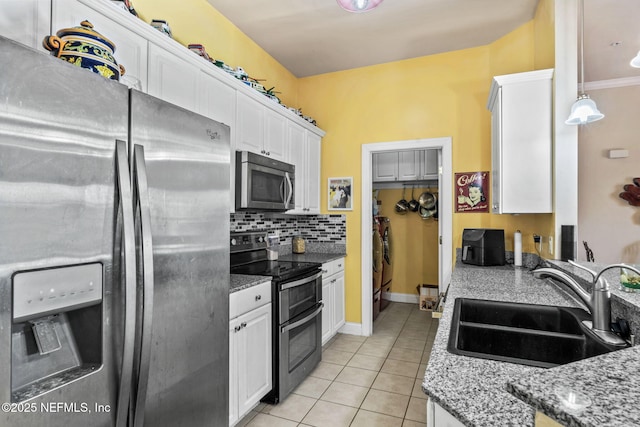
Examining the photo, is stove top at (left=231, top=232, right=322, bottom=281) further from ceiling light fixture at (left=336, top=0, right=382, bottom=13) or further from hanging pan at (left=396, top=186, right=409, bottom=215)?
hanging pan at (left=396, top=186, right=409, bottom=215)

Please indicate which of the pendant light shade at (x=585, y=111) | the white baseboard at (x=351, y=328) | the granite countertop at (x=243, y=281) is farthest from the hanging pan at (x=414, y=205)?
the granite countertop at (x=243, y=281)

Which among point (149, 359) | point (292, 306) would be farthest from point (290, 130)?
point (149, 359)

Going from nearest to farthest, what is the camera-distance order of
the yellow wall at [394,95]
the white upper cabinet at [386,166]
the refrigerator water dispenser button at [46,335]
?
the refrigerator water dispenser button at [46,335], the yellow wall at [394,95], the white upper cabinet at [386,166]

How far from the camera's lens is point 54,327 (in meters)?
0.92

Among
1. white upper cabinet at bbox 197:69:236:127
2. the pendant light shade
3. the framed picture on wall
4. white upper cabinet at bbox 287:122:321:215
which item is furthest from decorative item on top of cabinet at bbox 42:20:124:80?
the framed picture on wall

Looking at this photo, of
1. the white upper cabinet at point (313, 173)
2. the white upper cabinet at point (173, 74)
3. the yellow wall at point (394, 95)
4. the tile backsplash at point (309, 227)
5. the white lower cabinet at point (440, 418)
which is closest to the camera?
the white lower cabinet at point (440, 418)

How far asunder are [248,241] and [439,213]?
1945 millimetres

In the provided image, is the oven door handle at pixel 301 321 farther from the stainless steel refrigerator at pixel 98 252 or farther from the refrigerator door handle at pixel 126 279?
the refrigerator door handle at pixel 126 279

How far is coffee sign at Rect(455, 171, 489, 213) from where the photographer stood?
308 cm

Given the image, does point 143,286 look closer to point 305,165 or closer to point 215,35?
point 215,35

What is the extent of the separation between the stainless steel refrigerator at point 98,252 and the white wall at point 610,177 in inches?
171

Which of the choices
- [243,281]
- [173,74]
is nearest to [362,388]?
[243,281]

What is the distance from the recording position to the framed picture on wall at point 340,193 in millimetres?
3646

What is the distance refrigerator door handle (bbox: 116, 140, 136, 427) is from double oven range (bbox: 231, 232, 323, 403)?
1.21 meters
